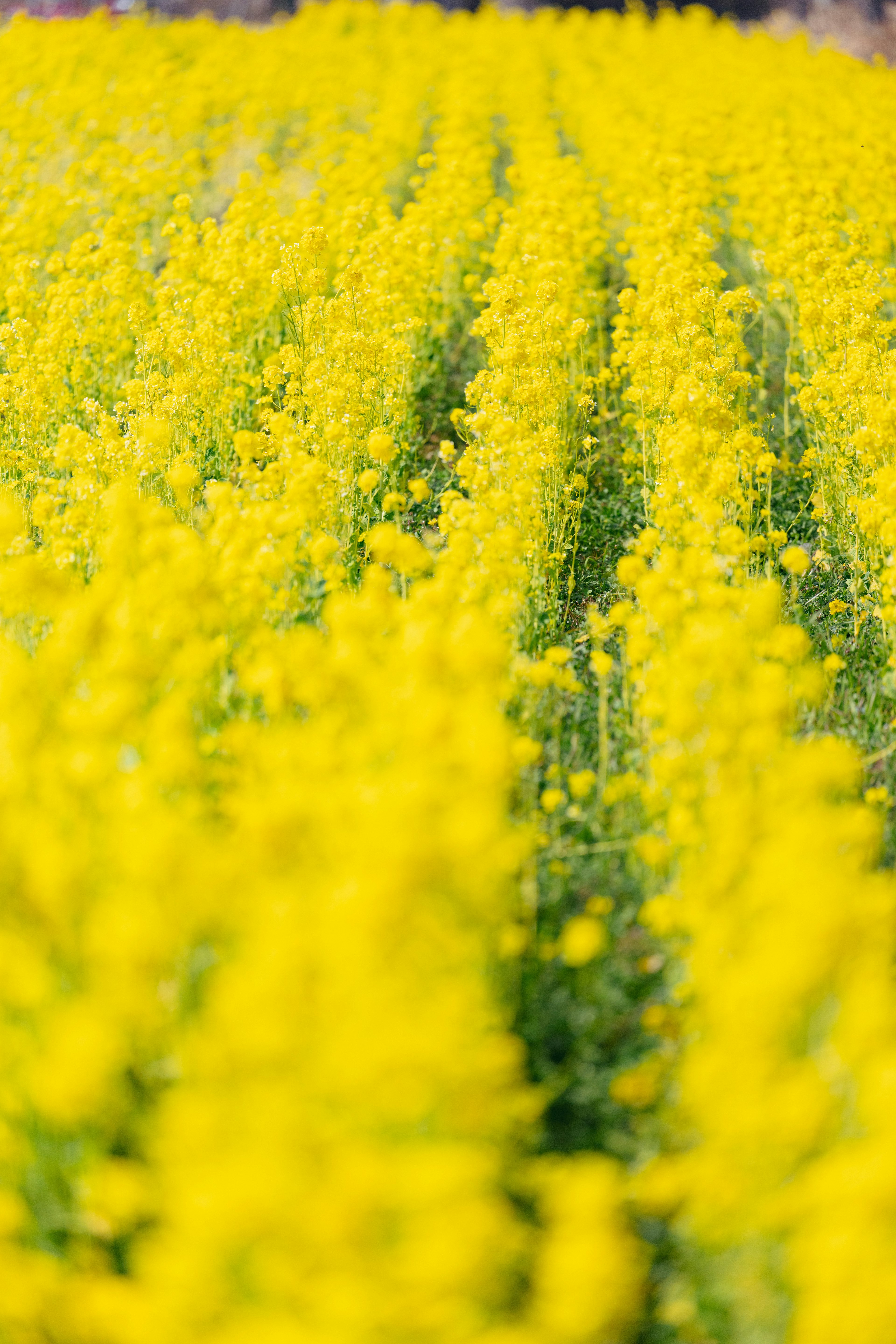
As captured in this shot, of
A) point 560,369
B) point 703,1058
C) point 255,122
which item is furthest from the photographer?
point 255,122

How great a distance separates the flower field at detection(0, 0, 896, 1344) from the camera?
1.79m

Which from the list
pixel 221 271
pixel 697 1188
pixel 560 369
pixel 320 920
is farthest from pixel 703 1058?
pixel 221 271

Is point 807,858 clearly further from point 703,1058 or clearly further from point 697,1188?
point 697,1188

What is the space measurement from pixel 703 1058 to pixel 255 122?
11.5 meters

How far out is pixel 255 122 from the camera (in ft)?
35.8

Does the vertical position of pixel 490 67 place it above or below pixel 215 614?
above

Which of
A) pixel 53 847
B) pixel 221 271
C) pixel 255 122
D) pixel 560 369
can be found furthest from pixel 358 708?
pixel 255 122

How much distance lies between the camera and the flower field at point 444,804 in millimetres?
1785

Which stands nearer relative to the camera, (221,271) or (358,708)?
(358,708)

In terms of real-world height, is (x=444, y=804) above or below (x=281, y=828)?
above

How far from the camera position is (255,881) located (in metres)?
2.30

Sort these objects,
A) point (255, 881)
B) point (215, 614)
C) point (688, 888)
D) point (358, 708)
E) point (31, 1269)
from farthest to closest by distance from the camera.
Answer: point (215, 614)
point (358, 708)
point (688, 888)
point (255, 881)
point (31, 1269)

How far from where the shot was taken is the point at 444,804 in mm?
2244

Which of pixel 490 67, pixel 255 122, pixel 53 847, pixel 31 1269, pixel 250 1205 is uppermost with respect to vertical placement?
pixel 490 67
